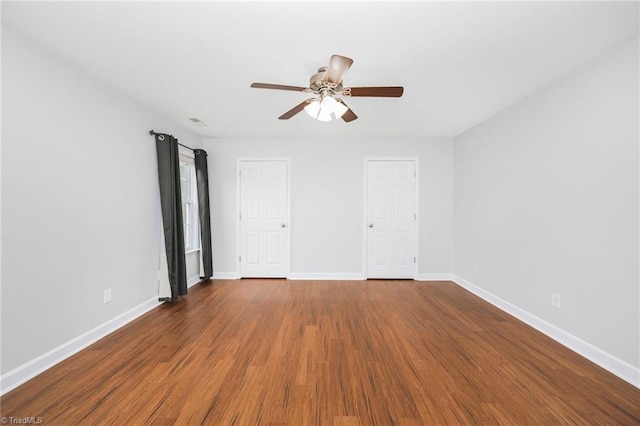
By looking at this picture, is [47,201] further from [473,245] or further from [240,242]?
[473,245]

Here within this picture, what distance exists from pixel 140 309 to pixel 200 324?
0.83 meters

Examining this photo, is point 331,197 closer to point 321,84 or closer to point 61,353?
point 321,84

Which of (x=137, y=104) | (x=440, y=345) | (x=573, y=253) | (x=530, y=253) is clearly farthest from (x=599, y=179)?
(x=137, y=104)

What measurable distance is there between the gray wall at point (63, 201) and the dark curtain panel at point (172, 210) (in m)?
0.21

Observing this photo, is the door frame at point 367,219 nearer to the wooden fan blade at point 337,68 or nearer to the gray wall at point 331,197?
the gray wall at point 331,197

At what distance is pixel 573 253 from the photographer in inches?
93.5

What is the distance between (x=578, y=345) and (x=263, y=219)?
4.16 m

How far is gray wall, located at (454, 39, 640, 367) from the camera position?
195cm

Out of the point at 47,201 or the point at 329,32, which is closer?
the point at 329,32

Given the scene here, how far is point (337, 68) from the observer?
1.77 meters

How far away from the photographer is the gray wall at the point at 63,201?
182 cm

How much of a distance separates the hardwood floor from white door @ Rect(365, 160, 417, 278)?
1.51 meters

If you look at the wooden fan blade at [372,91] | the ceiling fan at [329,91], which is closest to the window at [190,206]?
the ceiling fan at [329,91]

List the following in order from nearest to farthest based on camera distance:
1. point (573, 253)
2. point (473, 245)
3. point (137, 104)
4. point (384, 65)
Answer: point (384, 65)
point (573, 253)
point (137, 104)
point (473, 245)
